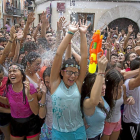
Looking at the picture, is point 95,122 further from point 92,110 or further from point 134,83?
point 134,83

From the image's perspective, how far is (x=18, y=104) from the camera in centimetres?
191

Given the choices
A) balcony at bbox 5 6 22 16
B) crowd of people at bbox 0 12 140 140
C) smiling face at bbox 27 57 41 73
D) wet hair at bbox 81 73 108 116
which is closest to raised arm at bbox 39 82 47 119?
crowd of people at bbox 0 12 140 140

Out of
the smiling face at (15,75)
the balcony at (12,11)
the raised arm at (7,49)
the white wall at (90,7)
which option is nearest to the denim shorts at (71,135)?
the smiling face at (15,75)

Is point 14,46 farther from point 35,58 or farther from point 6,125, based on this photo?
point 6,125

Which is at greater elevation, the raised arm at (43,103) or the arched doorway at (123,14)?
the arched doorway at (123,14)

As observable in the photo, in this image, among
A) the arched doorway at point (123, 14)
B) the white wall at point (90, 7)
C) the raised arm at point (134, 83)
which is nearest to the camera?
the raised arm at point (134, 83)

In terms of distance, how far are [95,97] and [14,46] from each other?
2264 millimetres

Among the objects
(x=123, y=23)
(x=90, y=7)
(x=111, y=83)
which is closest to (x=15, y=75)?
(x=111, y=83)

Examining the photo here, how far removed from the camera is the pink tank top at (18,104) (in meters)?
1.91

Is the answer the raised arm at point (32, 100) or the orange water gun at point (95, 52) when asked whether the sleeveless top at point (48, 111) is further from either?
the orange water gun at point (95, 52)

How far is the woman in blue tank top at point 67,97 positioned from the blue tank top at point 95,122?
0.12m

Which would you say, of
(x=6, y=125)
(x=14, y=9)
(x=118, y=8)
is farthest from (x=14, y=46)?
(x=14, y=9)

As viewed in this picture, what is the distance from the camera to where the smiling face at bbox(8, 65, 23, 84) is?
1.93m

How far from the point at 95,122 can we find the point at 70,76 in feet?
2.06
